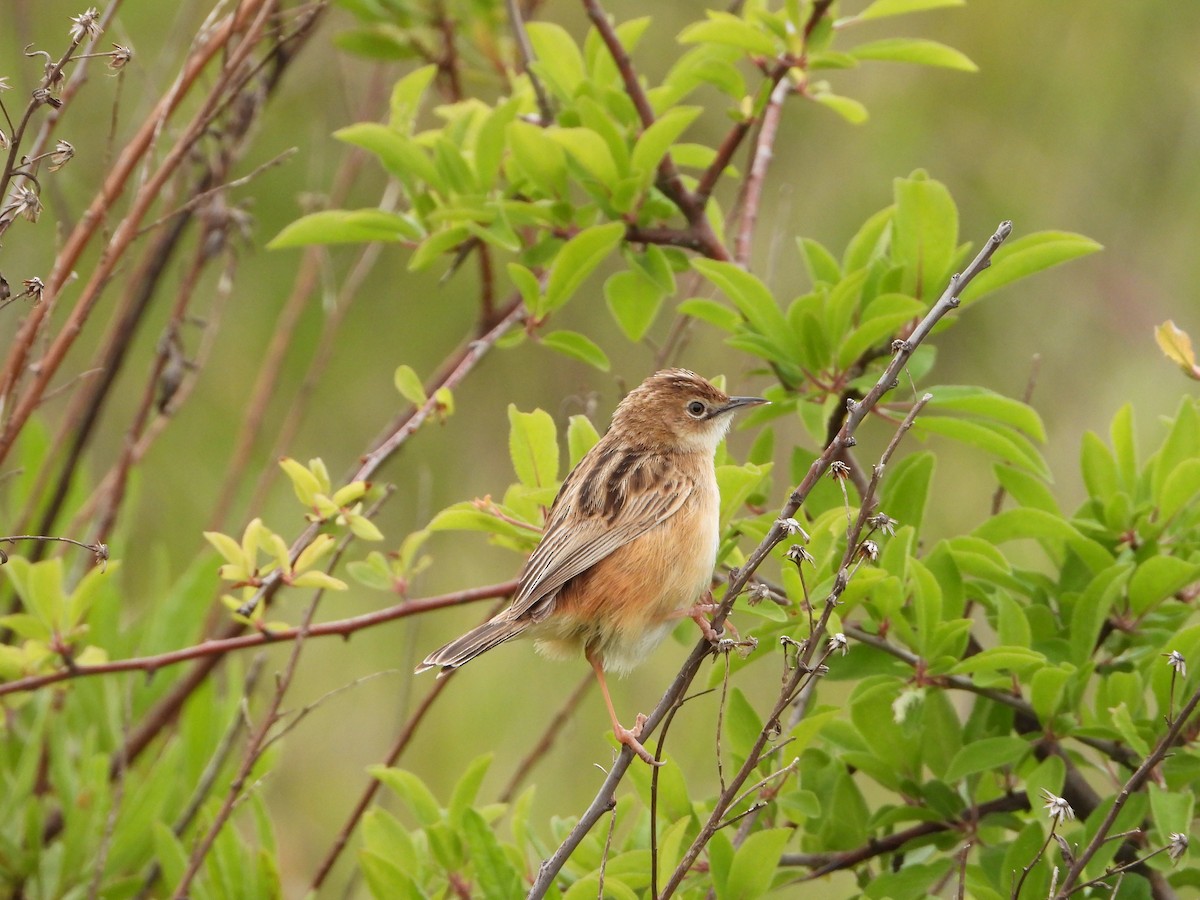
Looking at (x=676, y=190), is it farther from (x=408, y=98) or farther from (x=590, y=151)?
(x=408, y=98)

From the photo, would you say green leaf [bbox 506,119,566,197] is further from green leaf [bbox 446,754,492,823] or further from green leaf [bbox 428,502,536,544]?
green leaf [bbox 446,754,492,823]

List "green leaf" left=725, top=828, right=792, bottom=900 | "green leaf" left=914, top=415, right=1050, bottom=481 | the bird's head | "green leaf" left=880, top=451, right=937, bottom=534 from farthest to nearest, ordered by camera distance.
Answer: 1. the bird's head
2. "green leaf" left=880, top=451, right=937, bottom=534
3. "green leaf" left=914, top=415, right=1050, bottom=481
4. "green leaf" left=725, top=828, right=792, bottom=900

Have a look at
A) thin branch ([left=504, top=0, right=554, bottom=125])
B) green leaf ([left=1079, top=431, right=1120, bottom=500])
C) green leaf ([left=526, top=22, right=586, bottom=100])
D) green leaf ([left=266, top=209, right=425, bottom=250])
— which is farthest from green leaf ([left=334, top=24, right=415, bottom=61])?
green leaf ([left=1079, top=431, right=1120, bottom=500])

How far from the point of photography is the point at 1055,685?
334cm

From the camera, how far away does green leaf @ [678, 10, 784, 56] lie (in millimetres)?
3881

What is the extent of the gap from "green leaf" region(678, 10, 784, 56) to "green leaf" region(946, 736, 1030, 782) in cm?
201

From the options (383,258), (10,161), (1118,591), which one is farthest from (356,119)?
(1118,591)

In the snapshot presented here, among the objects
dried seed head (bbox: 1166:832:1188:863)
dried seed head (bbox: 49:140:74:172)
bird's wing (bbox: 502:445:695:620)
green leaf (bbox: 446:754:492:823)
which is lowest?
green leaf (bbox: 446:754:492:823)

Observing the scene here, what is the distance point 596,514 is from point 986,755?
1223 mm

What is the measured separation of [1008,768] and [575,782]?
165 inches

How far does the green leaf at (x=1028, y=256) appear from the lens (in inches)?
142

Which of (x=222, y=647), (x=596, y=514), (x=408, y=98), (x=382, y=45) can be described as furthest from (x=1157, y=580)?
(x=382, y=45)

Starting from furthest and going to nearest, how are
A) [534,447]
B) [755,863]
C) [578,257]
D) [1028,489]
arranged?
1. [578,257]
2. [1028,489]
3. [534,447]
4. [755,863]

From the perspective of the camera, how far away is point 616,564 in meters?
3.85
